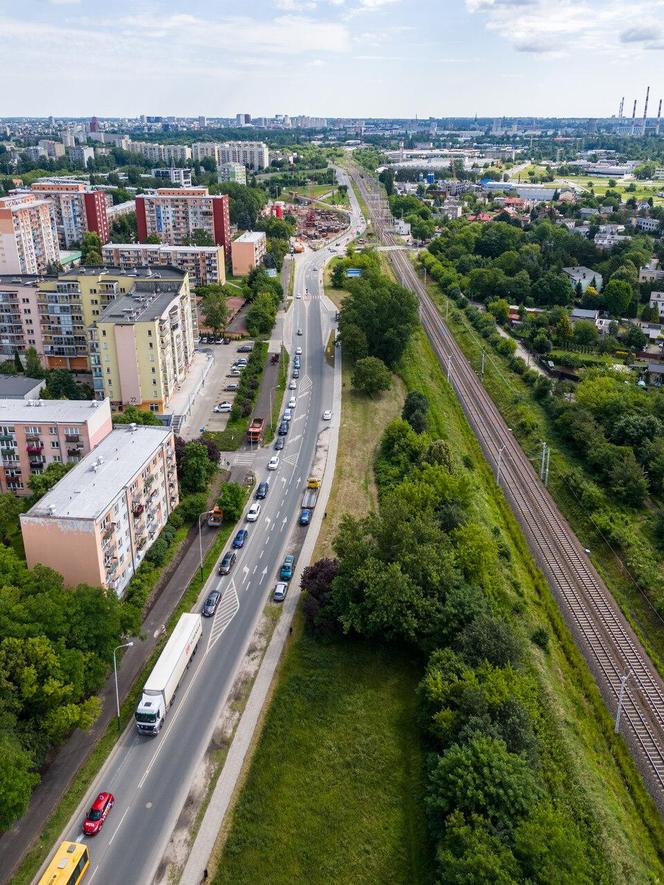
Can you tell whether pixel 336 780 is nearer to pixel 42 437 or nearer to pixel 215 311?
pixel 42 437

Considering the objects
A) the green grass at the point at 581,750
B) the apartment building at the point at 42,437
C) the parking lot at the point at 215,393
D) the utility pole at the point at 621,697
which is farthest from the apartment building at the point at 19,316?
the utility pole at the point at 621,697

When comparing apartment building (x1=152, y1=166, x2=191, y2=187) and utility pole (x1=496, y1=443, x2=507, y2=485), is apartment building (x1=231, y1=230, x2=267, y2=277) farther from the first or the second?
apartment building (x1=152, y1=166, x2=191, y2=187)

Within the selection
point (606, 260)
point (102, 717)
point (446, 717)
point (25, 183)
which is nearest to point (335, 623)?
point (446, 717)

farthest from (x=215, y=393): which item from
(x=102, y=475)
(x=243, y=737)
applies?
(x=243, y=737)

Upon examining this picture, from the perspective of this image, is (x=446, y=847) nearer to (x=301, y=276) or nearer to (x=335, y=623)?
(x=335, y=623)

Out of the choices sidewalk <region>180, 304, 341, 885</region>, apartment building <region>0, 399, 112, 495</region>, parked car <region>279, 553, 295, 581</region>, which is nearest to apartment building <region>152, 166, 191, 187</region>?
apartment building <region>0, 399, 112, 495</region>

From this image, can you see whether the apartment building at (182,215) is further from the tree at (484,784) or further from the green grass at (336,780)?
the tree at (484,784)

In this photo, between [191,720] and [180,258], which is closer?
[191,720]
